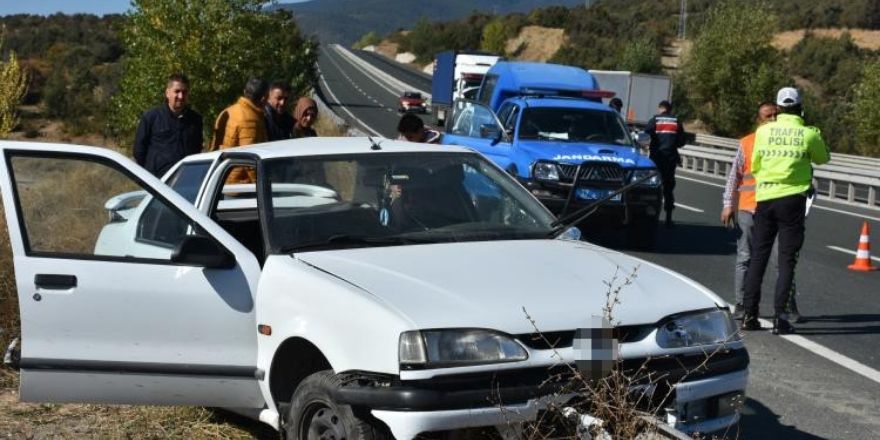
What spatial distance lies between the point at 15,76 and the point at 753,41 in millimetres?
47975

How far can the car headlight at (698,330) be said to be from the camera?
464cm

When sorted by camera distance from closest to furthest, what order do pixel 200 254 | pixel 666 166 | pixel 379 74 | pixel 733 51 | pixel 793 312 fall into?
1. pixel 200 254
2. pixel 793 312
3. pixel 666 166
4. pixel 733 51
5. pixel 379 74

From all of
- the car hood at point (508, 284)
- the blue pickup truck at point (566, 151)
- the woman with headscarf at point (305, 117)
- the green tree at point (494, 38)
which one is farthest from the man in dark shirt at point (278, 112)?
the green tree at point (494, 38)

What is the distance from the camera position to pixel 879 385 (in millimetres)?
7402

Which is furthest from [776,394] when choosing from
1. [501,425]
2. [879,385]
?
[501,425]

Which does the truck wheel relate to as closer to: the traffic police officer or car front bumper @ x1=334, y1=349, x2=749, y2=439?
car front bumper @ x1=334, y1=349, x2=749, y2=439

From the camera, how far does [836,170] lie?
2431 centimetres

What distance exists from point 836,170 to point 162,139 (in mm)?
18055

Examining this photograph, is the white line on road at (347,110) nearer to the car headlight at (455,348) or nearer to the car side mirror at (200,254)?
the car side mirror at (200,254)

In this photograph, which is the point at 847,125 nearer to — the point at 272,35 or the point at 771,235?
the point at 272,35

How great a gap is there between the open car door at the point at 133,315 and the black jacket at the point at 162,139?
428cm

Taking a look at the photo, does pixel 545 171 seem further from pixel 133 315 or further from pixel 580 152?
pixel 133 315

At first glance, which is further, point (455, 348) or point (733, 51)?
point (733, 51)

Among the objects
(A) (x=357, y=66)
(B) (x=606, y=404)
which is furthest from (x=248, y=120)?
(A) (x=357, y=66)
